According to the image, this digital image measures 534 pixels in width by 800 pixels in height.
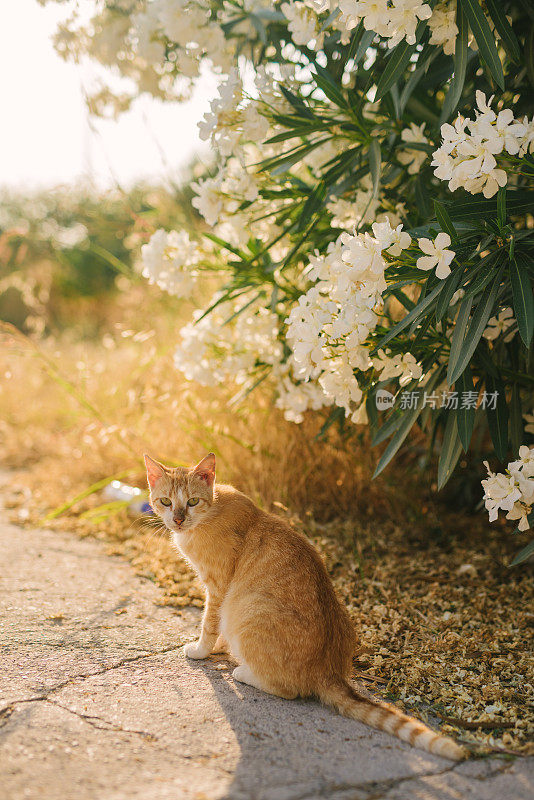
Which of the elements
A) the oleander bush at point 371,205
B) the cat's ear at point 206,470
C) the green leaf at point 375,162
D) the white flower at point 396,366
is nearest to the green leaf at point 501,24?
the oleander bush at point 371,205

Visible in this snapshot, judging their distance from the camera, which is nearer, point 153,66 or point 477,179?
point 477,179

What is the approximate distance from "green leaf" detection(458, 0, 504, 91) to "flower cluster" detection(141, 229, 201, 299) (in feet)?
5.05

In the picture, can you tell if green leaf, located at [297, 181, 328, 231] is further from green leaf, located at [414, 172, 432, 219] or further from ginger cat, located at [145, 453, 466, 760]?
ginger cat, located at [145, 453, 466, 760]

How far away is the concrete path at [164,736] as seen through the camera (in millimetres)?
1723

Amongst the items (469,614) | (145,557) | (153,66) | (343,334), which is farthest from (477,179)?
(145,557)

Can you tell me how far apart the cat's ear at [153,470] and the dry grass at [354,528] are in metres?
0.67

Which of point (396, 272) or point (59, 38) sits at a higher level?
point (59, 38)

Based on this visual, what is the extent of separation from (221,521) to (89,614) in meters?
0.78

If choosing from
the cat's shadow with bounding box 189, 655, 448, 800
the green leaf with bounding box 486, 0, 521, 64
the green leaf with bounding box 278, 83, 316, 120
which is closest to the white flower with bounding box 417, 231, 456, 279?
the green leaf with bounding box 486, 0, 521, 64

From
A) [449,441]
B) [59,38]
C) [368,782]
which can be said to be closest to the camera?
[368,782]

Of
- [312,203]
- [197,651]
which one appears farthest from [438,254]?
[197,651]

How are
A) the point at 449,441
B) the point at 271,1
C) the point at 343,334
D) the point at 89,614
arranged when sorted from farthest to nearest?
the point at 271,1 < the point at 89,614 < the point at 449,441 < the point at 343,334

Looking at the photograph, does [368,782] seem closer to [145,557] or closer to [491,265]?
[491,265]

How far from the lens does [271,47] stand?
11.7ft
